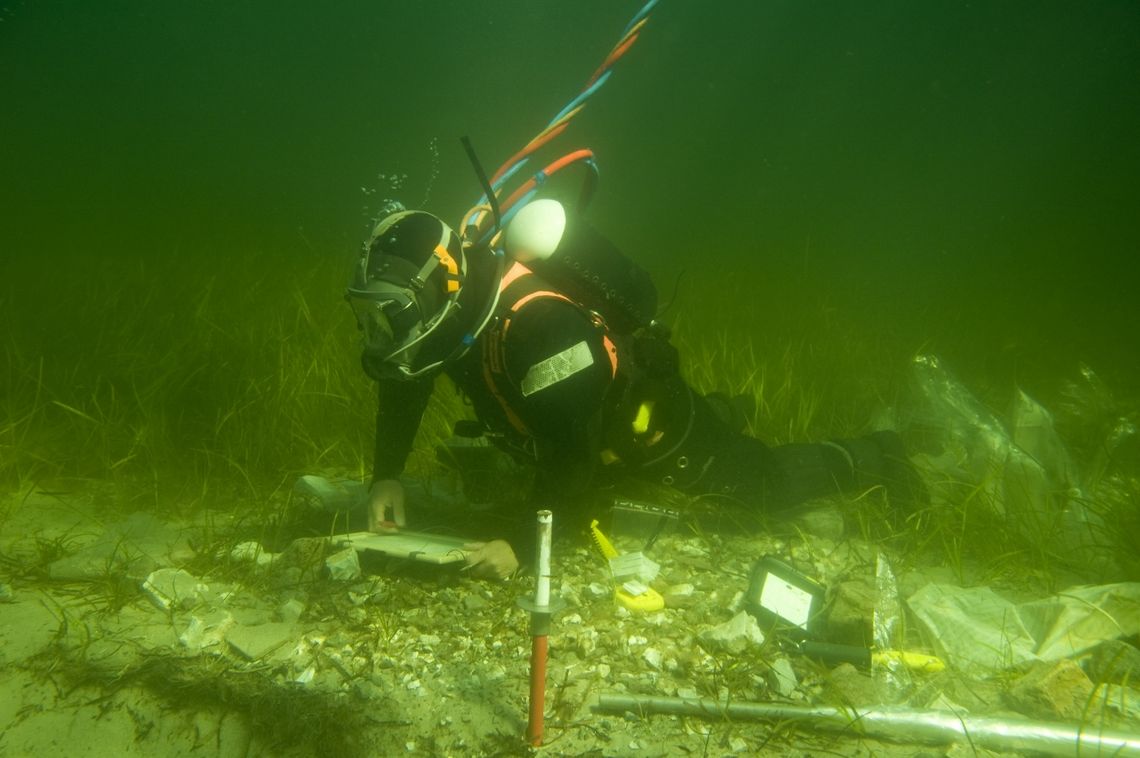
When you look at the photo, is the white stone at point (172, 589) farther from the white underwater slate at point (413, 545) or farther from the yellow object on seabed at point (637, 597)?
the yellow object on seabed at point (637, 597)

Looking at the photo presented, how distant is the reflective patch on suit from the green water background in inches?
163

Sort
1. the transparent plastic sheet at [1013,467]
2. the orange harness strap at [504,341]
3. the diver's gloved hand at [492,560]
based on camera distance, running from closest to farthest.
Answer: the orange harness strap at [504,341]
the diver's gloved hand at [492,560]
the transparent plastic sheet at [1013,467]

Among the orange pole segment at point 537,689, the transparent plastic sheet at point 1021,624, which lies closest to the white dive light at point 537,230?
the orange pole segment at point 537,689

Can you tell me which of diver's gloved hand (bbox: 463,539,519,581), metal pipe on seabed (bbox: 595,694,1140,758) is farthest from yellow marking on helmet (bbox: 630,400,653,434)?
metal pipe on seabed (bbox: 595,694,1140,758)

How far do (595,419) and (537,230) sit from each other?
2.90 ft

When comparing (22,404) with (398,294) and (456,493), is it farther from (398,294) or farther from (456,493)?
(398,294)

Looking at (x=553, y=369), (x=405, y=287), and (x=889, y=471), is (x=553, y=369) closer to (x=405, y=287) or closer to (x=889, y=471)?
(x=405, y=287)

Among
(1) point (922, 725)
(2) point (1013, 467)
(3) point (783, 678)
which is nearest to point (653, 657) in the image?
(3) point (783, 678)

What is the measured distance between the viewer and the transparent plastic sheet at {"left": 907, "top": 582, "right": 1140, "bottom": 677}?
2.44 meters

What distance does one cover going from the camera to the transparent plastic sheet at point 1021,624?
2441mm

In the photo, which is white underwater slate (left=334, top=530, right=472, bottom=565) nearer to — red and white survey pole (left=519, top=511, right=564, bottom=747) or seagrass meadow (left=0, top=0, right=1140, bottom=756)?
seagrass meadow (left=0, top=0, right=1140, bottom=756)

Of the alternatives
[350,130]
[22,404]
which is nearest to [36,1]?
[350,130]

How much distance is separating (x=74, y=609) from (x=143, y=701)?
0.82m

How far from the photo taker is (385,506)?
10.7ft
